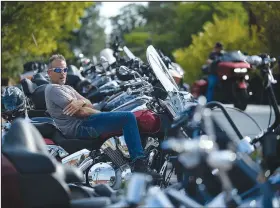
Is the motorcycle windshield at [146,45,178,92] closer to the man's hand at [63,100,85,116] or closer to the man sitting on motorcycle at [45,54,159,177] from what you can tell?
the man sitting on motorcycle at [45,54,159,177]

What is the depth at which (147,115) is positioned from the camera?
6898mm

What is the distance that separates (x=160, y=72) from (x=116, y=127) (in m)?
0.73

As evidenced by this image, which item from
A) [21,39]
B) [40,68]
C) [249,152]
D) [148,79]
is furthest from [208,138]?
[21,39]

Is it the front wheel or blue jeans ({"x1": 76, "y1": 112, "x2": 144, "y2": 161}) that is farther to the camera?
the front wheel

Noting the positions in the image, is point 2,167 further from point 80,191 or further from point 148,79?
point 148,79

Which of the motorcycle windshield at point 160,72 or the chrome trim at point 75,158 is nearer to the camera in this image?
the chrome trim at point 75,158

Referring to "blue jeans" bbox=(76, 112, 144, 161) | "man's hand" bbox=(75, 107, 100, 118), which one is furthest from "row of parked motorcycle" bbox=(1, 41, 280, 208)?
"man's hand" bbox=(75, 107, 100, 118)

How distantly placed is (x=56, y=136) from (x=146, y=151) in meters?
0.85

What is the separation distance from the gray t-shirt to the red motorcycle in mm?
8283

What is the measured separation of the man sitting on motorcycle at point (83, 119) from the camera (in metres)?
6.73

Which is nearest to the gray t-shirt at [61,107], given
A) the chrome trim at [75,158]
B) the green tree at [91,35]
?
the chrome trim at [75,158]

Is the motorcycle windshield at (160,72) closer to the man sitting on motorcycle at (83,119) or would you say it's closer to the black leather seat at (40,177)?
the man sitting on motorcycle at (83,119)

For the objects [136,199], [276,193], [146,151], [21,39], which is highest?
[136,199]

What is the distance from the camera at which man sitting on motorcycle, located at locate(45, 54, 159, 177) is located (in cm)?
673
